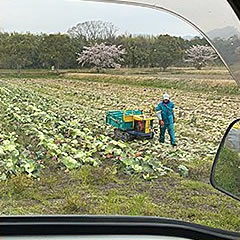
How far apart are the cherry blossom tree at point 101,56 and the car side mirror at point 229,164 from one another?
53cm

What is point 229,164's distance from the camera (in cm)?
213

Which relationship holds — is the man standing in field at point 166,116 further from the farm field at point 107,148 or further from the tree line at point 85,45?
the tree line at point 85,45

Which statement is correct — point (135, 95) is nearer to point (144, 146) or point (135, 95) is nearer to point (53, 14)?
point (144, 146)

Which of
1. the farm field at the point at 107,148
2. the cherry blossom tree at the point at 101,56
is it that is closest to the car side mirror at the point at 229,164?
the farm field at the point at 107,148

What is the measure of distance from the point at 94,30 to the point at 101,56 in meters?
0.11

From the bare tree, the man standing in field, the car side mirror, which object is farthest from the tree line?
the car side mirror

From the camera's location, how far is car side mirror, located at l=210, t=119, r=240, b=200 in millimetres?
2117


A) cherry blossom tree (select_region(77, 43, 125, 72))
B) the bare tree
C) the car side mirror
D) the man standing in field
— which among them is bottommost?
the car side mirror

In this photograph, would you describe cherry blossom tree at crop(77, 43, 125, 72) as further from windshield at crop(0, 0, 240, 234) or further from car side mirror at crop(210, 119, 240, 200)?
car side mirror at crop(210, 119, 240, 200)

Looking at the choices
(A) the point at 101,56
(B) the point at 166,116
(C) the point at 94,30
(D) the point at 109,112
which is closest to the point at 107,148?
(D) the point at 109,112

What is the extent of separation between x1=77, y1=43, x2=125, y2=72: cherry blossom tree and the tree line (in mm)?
16

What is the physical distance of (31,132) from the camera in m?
2.17

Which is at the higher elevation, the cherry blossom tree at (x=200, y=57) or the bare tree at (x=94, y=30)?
the bare tree at (x=94, y=30)

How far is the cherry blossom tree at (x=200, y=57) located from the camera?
2090mm
